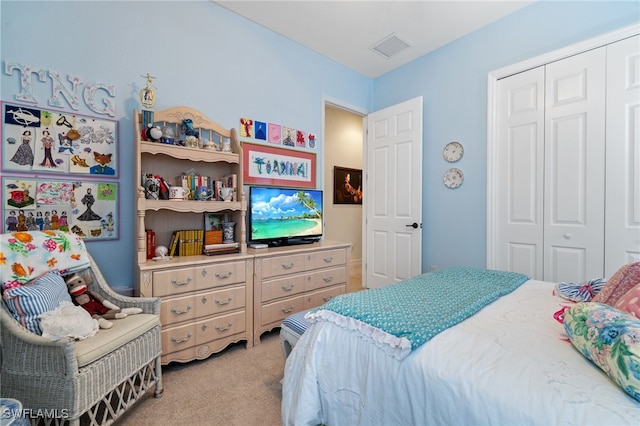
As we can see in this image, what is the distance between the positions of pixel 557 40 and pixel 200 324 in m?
3.75

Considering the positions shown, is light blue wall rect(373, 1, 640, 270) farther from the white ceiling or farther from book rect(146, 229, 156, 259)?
book rect(146, 229, 156, 259)

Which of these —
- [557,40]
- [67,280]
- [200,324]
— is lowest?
[200,324]

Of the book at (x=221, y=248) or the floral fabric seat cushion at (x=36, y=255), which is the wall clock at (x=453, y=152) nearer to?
the book at (x=221, y=248)

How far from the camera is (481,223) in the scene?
2.80m

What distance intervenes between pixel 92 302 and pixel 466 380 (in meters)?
1.88

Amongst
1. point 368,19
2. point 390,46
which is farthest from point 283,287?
point 390,46

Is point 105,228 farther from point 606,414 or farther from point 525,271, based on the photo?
point 525,271

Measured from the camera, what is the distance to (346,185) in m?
5.06

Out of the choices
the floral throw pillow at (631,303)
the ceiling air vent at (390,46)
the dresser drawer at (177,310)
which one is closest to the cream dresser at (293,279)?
the dresser drawer at (177,310)

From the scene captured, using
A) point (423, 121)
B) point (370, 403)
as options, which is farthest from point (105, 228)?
point (423, 121)

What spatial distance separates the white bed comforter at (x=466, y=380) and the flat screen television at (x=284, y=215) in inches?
57.6

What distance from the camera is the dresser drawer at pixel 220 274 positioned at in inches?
76.1

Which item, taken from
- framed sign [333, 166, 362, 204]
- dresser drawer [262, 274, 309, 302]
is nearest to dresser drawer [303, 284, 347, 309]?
dresser drawer [262, 274, 309, 302]

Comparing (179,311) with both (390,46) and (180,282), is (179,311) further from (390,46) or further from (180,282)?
(390,46)
